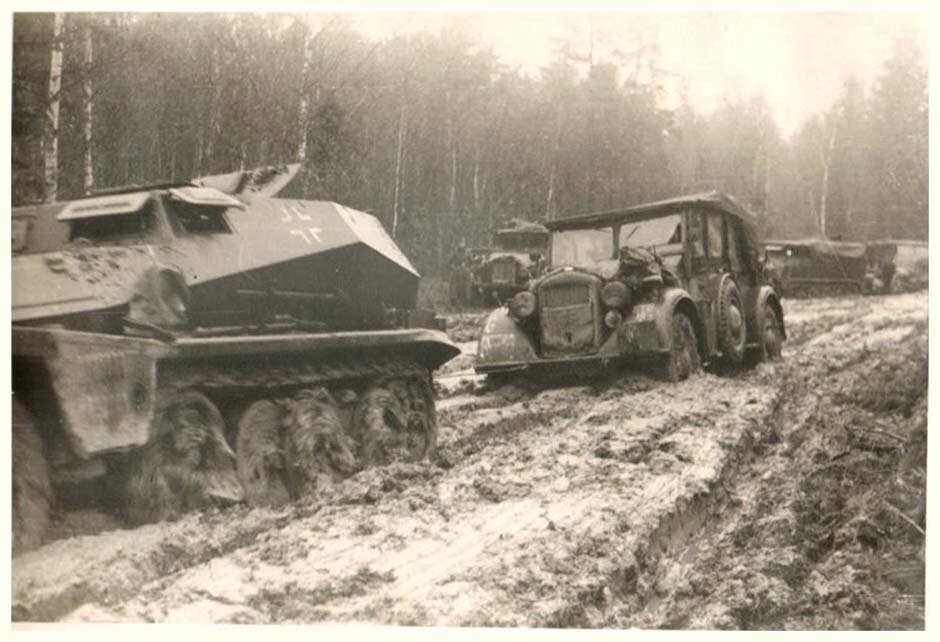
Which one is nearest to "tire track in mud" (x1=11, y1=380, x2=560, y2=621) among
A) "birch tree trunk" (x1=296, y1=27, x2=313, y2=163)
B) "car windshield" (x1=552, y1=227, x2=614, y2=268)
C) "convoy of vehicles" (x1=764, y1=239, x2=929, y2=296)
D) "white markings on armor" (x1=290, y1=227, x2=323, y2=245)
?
"white markings on armor" (x1=290, y1=227, x2=323, y2=245)

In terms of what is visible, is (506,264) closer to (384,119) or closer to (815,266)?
(815,266)

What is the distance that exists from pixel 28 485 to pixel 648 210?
16.7 ft

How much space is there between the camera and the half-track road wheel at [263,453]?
171 inches

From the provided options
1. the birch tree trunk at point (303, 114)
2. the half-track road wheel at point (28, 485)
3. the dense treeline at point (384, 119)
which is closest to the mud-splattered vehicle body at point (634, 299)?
the dense treeline at point (384, 119)

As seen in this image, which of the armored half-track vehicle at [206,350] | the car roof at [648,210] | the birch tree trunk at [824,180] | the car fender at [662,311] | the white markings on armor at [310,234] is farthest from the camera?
the car roof at [648,210]

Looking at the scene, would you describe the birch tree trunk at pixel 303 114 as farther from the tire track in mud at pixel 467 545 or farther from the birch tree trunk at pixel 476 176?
the birch tree trunk at pixel 476 176

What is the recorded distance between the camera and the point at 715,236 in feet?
25.5

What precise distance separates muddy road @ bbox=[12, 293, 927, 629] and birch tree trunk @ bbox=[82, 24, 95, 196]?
6.78ft

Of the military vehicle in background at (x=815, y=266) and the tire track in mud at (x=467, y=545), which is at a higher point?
the military vehicle in background at (x=815, y=266)

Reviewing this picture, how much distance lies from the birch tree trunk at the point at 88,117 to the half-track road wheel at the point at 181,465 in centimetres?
139

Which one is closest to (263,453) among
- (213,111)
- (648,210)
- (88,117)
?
(213,111)

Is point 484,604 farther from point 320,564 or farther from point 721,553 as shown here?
point 721,553

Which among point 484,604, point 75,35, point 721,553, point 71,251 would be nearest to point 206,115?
point 75,35

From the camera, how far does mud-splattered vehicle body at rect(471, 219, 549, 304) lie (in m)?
14.2
